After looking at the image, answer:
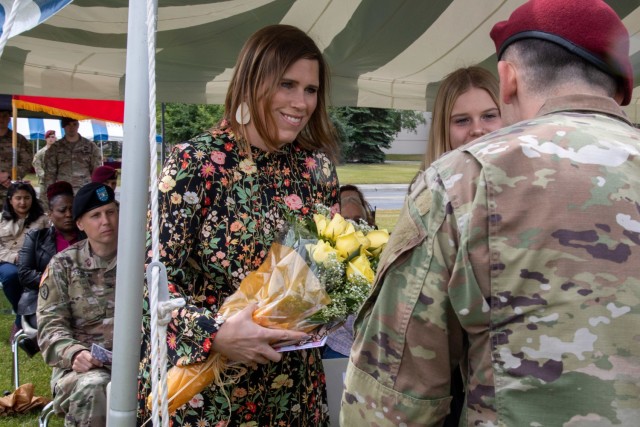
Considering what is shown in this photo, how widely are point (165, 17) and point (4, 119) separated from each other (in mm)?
6163

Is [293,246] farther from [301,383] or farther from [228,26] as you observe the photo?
[228,26]

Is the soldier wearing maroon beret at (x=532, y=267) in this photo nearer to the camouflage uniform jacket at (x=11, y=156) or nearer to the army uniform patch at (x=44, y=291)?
the army uniform patch at (x=44, y=291)

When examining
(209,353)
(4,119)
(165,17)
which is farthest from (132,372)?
(4,119)

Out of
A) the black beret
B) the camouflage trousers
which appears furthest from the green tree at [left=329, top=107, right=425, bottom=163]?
the camouflage trousers

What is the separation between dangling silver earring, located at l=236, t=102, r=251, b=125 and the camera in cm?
197

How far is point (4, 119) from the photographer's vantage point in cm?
870

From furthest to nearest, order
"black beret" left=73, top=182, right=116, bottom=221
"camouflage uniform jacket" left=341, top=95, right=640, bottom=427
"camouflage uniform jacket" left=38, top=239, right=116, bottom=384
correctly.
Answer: "black beret" left=73, top=182, right=116, bottom=221
"camouflage uniform jacket" left=38, top=239, right=116, bottom=384
"camouflage uniform jacket" left=341, top=95, right=640, bottom=427

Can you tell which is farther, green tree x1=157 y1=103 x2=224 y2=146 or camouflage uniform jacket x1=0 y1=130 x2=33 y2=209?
green tree x1=157 y1=103 x2=224 y2=146

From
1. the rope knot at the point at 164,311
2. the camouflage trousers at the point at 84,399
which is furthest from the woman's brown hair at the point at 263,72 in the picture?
the camouflage trousers at the point at 84,399

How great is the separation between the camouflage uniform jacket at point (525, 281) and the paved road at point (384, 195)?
52.4 feet

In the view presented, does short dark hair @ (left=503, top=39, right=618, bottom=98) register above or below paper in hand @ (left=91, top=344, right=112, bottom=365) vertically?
above

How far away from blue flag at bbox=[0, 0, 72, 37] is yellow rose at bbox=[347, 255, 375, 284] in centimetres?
98

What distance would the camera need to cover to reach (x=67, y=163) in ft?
29.6

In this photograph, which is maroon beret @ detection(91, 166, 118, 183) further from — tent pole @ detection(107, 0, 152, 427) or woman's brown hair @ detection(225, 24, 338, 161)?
tent pole @ detection(107, 0, 152, 427)
